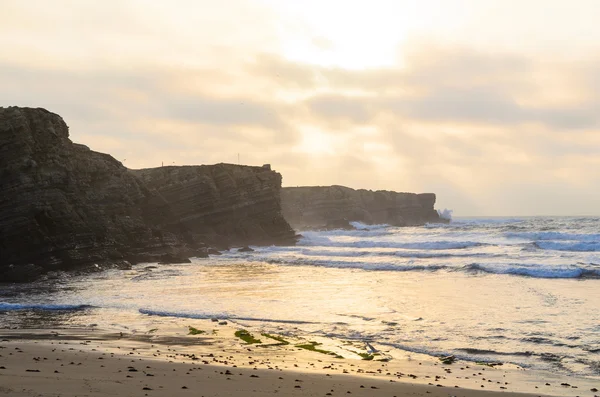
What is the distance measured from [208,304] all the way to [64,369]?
11600 mm

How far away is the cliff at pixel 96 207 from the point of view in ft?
107

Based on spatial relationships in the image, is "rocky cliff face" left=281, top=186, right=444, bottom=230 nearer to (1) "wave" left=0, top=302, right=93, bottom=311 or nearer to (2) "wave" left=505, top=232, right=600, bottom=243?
(2) "wave" left=505, top=232, right=600, bottom=243

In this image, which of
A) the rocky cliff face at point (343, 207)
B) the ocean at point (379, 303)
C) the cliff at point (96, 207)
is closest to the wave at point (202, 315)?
the ocean at point (379, 303)

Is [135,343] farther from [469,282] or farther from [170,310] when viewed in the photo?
[469,282]

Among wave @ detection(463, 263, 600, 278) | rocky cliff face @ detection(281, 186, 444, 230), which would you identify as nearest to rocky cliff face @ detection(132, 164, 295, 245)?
wave @ detection(463, 263, 600, 278)

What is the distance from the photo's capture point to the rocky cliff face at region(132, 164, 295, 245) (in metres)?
58.4

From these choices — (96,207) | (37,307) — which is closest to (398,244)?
(96,207)

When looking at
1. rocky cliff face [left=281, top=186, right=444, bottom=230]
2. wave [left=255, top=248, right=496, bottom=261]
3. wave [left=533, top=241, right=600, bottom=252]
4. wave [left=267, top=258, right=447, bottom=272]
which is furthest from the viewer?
rocky cliff face [left=281, top=186, right=444, bottom=230]

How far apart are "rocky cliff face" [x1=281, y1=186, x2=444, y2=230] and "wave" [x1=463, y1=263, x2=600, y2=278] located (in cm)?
7020

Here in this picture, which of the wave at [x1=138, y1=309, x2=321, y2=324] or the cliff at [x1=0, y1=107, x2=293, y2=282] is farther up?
the cliff at [x1=0, y1=107, x2=293, y2=282]

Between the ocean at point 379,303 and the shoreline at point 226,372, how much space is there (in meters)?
1.47

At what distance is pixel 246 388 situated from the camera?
902cm

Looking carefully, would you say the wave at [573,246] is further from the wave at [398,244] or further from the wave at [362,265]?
the wave at [362,265]

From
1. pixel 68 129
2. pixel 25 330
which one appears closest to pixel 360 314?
pixel 25 330
